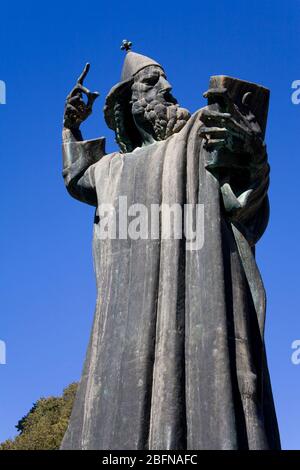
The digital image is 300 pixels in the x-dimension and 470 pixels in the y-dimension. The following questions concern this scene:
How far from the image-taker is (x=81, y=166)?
830 cm

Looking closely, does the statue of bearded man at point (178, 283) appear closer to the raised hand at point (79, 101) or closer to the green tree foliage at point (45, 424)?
the raised hand at point (79, 101)

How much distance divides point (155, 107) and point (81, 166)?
3.12 feet

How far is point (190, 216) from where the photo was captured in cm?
719

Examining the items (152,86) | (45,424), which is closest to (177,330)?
(152,86)

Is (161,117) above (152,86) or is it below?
below

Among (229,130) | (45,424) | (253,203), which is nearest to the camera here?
(229,130)

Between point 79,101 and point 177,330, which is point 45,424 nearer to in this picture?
point 79,101

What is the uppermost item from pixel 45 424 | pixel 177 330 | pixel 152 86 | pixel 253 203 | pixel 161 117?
pixel 45 424

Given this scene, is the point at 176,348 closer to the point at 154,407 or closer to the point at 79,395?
the point at 154,407

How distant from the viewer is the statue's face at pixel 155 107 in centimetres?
802

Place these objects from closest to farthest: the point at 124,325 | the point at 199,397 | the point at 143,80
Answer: the point at 199,397 → the point at 124,325 → the point at 143,80

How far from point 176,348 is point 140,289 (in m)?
0.70

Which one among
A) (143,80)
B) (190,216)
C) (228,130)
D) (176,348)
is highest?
(143,80)
